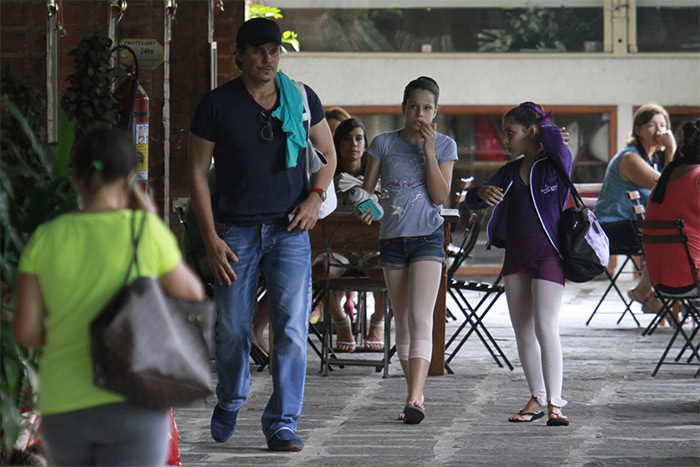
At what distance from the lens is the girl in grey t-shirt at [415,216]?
579 cm

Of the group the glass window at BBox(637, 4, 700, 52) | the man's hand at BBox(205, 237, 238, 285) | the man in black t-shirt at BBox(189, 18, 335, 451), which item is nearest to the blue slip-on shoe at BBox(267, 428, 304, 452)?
the man in black t-shirt at BBox(189, 18, 335, 451)

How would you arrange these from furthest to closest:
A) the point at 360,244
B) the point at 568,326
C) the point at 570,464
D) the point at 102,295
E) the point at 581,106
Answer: the point at 581,106 < the point at 568,326 < the point at 360,244 < the point at 570,464 < the point at 102,295

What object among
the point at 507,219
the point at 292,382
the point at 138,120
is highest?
the point at 138,120

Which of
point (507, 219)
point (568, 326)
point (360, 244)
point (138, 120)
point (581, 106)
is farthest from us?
point (581, 106)

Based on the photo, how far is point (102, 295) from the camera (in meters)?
2.75

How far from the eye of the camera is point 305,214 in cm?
505

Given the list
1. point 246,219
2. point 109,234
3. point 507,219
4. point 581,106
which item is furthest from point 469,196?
point 581,106

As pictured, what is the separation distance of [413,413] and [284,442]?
3.02ft

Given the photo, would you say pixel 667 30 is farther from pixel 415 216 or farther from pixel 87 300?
pixel 87 300

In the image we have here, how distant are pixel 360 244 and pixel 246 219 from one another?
8.66 ft

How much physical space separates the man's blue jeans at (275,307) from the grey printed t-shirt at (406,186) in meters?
0.86

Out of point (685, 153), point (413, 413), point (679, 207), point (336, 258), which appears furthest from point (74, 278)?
point (679, 207)

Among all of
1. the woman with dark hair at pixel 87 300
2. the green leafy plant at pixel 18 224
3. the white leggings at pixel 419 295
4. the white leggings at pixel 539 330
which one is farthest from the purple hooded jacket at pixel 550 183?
the woman with dark hair at pixel 87 300

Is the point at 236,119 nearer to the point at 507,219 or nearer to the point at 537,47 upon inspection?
the point at 507,219
